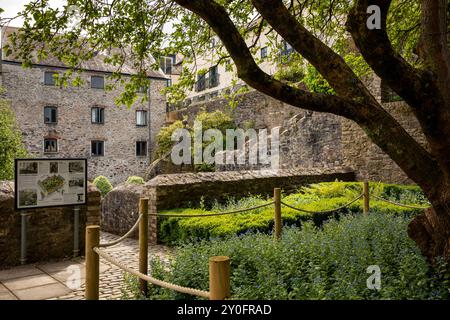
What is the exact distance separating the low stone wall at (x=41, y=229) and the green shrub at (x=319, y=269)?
121 inches

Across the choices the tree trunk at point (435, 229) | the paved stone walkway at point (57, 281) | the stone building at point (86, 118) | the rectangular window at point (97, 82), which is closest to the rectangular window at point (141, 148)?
the stone building at point (86, 118)

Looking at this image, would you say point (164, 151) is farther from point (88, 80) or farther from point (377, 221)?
point (377, 221)

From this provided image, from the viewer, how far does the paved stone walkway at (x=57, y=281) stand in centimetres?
534

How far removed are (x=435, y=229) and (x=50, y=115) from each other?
2756 centimetres

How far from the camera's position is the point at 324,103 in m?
4.03

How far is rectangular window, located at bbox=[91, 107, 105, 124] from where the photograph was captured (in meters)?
29.4

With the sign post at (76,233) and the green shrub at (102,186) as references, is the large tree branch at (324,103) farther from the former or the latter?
the green shrub at (102,186)

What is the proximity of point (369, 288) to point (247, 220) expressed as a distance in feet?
13.1

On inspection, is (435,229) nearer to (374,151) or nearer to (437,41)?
(437,41)

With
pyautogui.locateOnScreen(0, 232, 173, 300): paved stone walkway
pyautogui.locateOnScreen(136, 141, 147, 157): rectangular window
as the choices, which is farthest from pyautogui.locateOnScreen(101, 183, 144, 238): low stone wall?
pyautogui.locateOnScreen(136, 141, 147, 157): rectangular window

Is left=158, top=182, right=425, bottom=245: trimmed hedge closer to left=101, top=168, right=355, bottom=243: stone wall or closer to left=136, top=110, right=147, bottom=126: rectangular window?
left=101, top=168, right=355, bottom=243: stone wall

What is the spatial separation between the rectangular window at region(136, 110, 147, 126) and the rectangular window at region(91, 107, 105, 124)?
2740 mm

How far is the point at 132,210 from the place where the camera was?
31.9 ft
